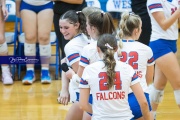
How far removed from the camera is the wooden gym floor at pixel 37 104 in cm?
559

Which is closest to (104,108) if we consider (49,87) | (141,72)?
(141,72)

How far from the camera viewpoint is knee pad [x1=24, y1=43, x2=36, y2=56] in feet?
23.2

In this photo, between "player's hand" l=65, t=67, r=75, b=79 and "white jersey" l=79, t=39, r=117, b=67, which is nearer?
"white jersey" l=79, t=39, r=117, b=67

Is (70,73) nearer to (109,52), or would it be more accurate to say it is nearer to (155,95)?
(109,52)

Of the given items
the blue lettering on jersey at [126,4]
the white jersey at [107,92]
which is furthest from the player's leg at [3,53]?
the white jersey at [107,92]

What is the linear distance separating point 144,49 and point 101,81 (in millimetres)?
633

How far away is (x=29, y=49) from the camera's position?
7098mm

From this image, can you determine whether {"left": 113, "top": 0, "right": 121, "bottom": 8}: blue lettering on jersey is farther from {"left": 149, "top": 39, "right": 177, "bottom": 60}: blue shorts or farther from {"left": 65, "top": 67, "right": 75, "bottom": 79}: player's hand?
{"left": 65, "top": 67, "right": 75, "bottom": 79}: player's hand

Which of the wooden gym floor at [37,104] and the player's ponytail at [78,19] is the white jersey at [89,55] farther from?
the wooden gym floor at [37,104]

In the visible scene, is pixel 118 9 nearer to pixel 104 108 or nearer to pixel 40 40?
pixel 40 40

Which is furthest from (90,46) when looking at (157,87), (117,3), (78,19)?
(117,3)

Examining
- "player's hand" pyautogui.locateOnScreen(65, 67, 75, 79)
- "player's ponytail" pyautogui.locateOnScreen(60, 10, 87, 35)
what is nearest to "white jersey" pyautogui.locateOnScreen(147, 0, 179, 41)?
"player's ponytail" pyautogui.locateOnScreen(60, 10, 87, 35)

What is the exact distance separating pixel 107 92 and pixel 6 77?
12.5 ft

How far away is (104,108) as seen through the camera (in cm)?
336
